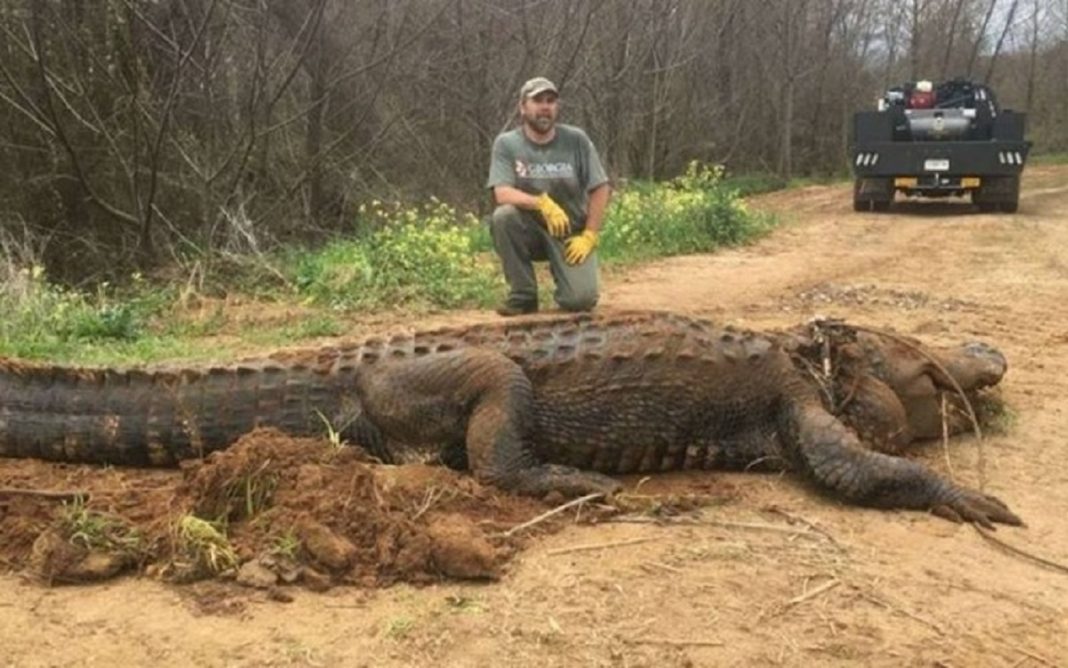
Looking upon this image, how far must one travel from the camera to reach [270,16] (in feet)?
41.0

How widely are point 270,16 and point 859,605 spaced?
35.6 ft

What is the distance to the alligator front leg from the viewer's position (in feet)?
14.0

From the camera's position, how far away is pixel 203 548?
11.1 feet

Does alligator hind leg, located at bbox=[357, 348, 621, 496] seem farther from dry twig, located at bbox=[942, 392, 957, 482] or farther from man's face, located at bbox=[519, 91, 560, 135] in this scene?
man's face, located at bbox=[519, 91, 560, 135]

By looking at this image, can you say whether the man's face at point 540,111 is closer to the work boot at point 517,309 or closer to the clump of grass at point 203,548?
the work boot at point 517,309

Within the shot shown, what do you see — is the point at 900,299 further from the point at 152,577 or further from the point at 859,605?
the point at 152,577

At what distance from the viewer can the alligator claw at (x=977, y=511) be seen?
4.23 m

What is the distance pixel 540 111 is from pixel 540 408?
3.27 meters

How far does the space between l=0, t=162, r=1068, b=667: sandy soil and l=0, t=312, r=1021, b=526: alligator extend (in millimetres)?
123

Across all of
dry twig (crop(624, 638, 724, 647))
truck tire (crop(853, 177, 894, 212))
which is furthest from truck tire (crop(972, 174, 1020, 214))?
dry twig (crop(624, 638, 724, 647))

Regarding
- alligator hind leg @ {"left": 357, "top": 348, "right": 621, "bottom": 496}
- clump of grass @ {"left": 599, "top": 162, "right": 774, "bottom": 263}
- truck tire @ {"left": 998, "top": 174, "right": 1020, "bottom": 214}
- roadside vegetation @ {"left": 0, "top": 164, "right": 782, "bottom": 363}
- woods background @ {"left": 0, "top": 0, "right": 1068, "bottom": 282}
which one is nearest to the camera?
alligator hind leg @ {"left": 357, "top": 348, "right": 621, "bottom": 496}

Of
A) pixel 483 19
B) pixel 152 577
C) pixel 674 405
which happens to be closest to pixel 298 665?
pixel 152 577

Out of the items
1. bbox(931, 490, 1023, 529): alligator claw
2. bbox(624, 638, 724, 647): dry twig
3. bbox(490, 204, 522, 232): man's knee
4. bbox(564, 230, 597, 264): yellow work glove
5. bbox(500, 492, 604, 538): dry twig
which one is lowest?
bbox(931, 490, 1023, 529): alligator claw

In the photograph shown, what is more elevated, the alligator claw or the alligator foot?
the alligator foot
